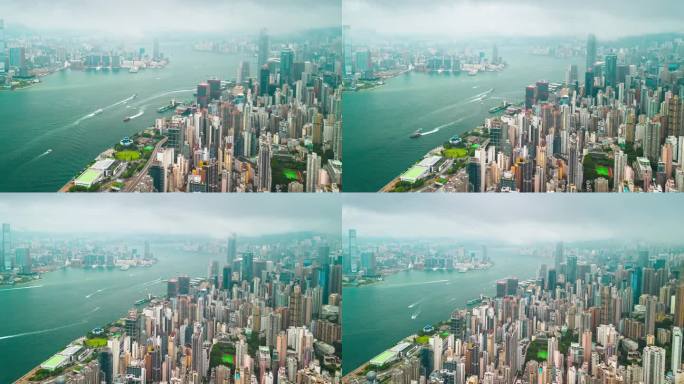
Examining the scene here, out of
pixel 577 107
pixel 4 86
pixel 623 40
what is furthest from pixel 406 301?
pixel 4 86

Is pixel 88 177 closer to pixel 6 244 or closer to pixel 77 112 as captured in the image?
pixel 77 112

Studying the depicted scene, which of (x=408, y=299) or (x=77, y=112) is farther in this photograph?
(x=408, y=299)

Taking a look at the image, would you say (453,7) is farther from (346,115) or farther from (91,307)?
(91,307)

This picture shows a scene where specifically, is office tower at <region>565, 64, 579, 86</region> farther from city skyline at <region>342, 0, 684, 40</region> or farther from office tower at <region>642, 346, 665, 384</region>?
office tower at <region>642, 346, 665, 384</region>

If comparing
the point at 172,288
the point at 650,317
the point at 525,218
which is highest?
the point at 525,218

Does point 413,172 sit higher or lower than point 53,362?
higher

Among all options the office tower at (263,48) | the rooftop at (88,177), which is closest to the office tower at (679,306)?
the office tower at (263,48)

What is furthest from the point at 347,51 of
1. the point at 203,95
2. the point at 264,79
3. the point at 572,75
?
the point at 572,75
